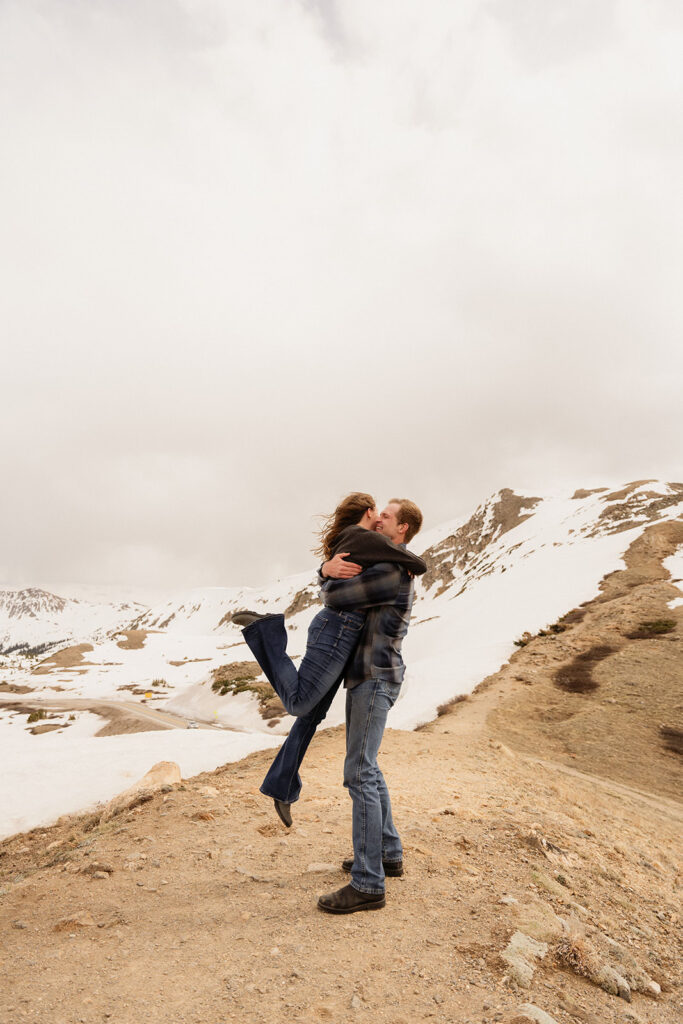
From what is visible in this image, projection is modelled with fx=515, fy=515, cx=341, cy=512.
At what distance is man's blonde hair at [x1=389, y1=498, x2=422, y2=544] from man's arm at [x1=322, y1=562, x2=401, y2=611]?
0.81 m

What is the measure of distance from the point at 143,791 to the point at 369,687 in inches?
241

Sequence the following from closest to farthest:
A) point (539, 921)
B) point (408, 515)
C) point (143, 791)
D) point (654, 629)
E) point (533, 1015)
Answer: point (533, 1015) → point (539, 921) → point (408, 515) → point (143, 791) → point (654, 629)

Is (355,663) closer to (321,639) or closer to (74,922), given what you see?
(321,639)

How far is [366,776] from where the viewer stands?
4766mm

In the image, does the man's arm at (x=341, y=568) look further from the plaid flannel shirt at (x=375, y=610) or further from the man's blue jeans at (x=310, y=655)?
the man's blue jeans at (x=310, y=655)

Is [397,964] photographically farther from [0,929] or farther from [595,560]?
[595,560]

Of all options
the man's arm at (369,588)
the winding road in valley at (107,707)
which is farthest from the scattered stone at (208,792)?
the winding road in valley at (107,707)

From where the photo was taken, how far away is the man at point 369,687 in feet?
15.0

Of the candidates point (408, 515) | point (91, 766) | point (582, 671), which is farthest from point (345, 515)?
point (582, 671)

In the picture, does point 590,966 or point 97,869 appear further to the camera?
point 97,869

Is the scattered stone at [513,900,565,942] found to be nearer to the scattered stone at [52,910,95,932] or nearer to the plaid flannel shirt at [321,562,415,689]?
the plaid flannel shirt at [321,562,415,689]

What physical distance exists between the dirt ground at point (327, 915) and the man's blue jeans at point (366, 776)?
347 millimetres

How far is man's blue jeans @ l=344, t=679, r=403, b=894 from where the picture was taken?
4.54 metres

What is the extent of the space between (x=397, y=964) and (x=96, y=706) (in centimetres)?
5693
